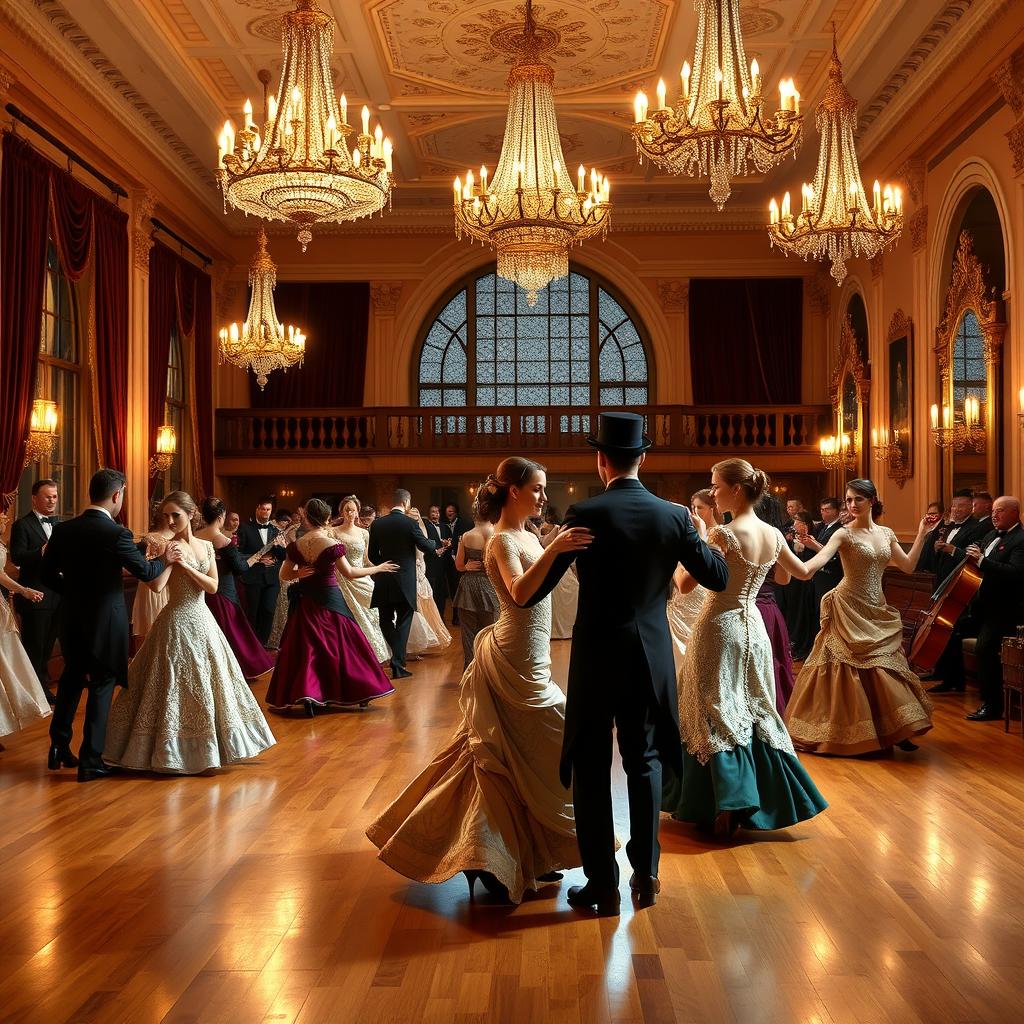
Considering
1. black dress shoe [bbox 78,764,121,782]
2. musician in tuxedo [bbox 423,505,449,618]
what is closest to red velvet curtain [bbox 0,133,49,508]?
black dress shoe [bbox 78,764,121,782]

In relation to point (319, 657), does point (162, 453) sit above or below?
above

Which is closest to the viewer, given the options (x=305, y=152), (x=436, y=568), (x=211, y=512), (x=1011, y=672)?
(x=305, y=152)

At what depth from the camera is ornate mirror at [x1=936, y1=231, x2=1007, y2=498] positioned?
10008 millimetres

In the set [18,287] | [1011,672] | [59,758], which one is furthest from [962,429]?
[18,287]

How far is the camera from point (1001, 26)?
9664 mm

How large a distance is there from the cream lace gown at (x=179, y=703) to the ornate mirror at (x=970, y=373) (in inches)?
270

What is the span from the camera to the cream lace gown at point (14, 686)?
696cm

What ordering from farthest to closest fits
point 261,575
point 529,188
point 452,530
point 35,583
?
point 452,530 → point 261,575 → point 35,583 → point 529,188

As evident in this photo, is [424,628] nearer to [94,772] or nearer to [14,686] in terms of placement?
[14,686]

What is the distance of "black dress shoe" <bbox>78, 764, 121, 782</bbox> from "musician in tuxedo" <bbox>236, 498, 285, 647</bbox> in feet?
16.2

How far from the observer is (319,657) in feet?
27.9

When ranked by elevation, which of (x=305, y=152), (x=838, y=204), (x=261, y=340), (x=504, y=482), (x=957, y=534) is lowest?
(x=957, y=534)

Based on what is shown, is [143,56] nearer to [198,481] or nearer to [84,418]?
[84,418]

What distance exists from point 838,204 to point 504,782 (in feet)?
20.1
